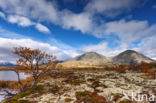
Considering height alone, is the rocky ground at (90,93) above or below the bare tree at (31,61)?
below

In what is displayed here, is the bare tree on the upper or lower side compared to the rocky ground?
upper

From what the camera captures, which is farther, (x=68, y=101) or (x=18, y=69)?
(x=18, y=69)

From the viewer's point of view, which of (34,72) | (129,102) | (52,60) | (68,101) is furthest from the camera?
(52,60)

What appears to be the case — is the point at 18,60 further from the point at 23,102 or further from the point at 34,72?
the point at 23,102

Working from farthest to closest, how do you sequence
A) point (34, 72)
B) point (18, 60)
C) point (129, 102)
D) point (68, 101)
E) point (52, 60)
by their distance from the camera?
point (52, 60) → point (34, 72) → point (18, 60) → point (68, 101) → point (129, 102)

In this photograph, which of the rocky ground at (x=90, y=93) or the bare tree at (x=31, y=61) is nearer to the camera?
the rocky ground at (x=90, y=93)

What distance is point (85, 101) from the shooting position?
1340cm

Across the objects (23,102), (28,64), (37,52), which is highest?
(37,52)

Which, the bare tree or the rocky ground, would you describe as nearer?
the rocky ground

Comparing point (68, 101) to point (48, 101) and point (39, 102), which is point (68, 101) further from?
point (39, 102)

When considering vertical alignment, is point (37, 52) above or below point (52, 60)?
above

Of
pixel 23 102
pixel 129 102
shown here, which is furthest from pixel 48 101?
pixel 129 102

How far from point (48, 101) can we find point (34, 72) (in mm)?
10956

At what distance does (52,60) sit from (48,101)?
41.2 ft
